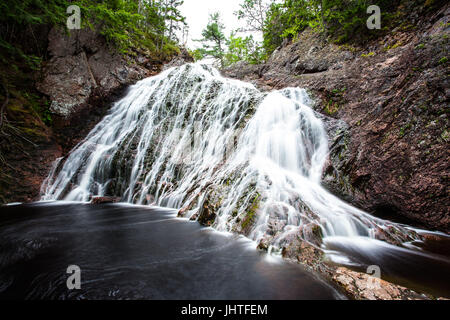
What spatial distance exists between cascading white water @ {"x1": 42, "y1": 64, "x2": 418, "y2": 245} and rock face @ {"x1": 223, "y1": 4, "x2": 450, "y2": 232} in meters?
0.52

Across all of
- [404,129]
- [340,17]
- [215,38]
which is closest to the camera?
[404,129]

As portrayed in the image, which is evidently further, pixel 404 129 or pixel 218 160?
pixel 218 160

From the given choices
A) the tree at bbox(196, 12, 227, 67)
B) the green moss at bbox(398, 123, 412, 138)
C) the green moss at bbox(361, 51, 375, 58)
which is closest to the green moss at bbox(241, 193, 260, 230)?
the green moss at bbox(398, 123, 412, 138)

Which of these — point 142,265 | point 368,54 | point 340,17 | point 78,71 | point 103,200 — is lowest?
point 103,200

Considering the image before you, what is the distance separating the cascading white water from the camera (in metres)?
3.90

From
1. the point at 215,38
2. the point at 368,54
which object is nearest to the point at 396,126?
the point at 368,54

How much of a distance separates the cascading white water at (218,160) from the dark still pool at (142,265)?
0.70 m

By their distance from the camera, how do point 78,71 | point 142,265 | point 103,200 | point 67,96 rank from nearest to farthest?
point 142,265 → point 103,200 → point 67,96 → point 78,71

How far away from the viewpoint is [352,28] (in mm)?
8422

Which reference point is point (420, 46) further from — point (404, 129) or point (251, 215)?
point (251, 215)

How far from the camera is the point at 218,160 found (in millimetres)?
6660

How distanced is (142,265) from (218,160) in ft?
14.2

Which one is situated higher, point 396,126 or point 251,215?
point 396,126

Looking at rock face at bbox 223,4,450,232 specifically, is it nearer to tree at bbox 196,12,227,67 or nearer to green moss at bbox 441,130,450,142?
green moss at bbox 441,130,450,142
